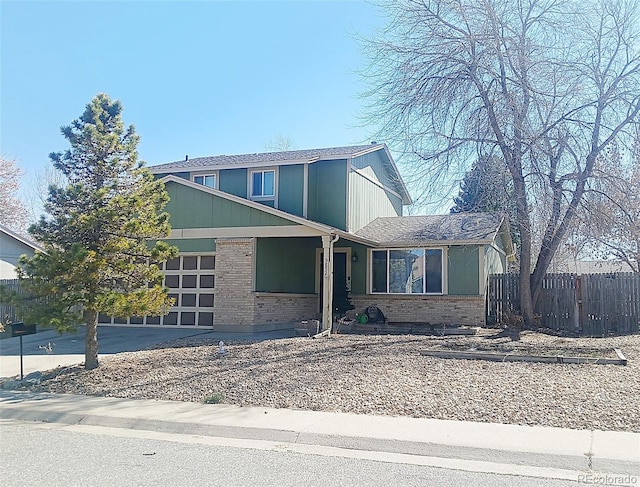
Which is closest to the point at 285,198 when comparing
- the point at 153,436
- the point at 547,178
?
the point at 547,178

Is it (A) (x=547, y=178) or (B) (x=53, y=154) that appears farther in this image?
(A) (x=547, y=178)

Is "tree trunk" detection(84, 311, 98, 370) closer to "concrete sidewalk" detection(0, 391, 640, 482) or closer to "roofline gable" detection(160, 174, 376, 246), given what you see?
"concrete sidewalk" detection(0, 391, 640, 482)

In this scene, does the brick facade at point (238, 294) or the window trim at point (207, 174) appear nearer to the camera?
the brick facade at point (238, 294)

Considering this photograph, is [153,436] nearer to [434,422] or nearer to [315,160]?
[434,422]

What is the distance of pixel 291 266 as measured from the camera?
18438mm

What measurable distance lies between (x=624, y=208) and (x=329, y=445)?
1305cm

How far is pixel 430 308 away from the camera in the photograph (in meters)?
18.3

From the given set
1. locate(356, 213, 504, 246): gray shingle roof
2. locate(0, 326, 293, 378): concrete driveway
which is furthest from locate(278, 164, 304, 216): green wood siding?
locate(0, 326, 293, 378): concrete driveway

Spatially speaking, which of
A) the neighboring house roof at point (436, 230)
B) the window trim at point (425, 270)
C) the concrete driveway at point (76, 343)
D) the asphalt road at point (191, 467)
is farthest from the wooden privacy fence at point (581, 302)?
the asphalt road at point (191, 467)

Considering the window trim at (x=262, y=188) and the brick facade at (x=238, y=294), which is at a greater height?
the window trim at (x=262, y=188)

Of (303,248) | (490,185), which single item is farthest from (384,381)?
(303,248)

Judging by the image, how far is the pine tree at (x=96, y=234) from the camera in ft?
33.0

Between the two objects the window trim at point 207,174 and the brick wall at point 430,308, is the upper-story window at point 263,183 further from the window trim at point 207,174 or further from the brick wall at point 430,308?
the brick wall at point 430,308

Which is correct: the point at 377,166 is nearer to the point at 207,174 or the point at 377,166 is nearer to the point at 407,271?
the point at 407,271
